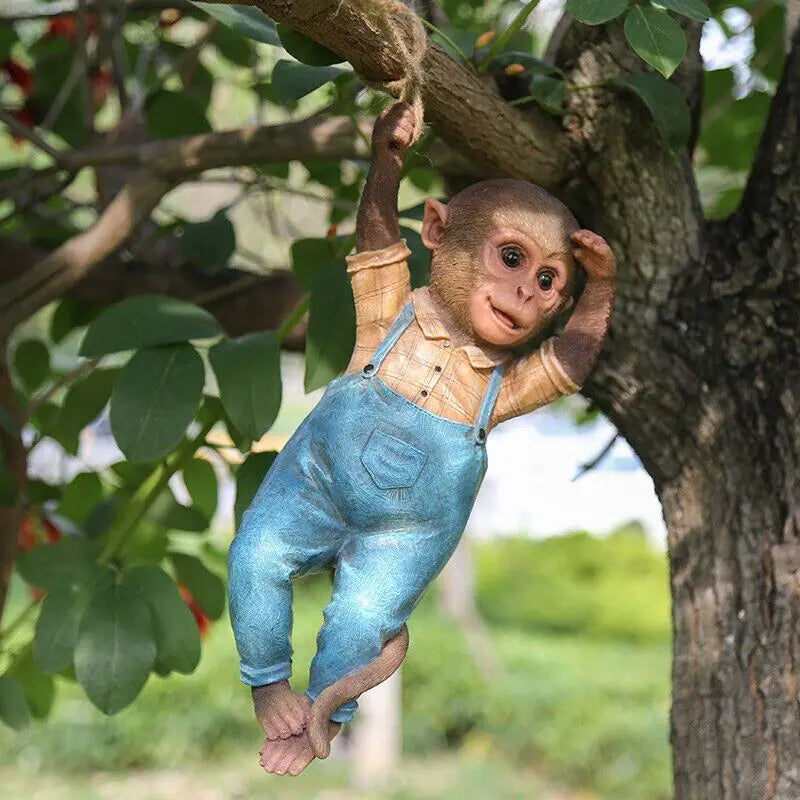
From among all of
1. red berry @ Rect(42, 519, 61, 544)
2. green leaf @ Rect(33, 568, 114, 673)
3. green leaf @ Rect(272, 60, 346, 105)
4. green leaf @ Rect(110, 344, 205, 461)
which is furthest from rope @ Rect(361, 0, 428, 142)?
red berry @ Rect(42, 519, 61, 544)

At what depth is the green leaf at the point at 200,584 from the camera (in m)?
1.39

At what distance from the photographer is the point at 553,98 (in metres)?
1.05

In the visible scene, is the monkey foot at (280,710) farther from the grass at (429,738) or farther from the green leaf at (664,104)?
the grass at (429,738)

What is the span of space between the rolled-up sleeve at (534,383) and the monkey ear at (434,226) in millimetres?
106

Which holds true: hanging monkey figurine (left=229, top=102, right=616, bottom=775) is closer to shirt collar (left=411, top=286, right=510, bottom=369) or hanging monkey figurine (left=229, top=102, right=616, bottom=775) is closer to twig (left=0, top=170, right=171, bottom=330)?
shirt collar (left=411, top=286, right=510, bottom=369)

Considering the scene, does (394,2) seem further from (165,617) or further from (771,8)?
(771,8)

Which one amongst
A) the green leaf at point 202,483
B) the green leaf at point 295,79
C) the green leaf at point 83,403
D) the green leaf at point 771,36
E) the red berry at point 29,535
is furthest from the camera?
the red berry at point 29,535

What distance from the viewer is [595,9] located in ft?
2.71

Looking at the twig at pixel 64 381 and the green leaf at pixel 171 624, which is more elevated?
the green leaf at pixel 171 624

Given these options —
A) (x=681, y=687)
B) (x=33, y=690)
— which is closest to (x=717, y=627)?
(x=681, y=687)

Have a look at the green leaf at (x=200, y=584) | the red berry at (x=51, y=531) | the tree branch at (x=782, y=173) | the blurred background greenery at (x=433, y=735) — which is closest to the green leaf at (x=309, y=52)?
the tree branch at (x=782, y=173)

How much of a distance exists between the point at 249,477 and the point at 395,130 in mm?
386

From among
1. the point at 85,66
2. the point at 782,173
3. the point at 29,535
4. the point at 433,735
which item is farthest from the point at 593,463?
the point at 433,735

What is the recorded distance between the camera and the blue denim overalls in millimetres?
777
